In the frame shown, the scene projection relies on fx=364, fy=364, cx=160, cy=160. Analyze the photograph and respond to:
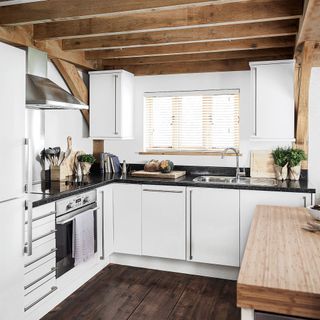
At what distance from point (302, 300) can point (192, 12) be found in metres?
2.26

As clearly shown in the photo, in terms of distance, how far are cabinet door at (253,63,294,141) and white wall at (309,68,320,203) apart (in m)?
0.36

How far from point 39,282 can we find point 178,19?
2.30m

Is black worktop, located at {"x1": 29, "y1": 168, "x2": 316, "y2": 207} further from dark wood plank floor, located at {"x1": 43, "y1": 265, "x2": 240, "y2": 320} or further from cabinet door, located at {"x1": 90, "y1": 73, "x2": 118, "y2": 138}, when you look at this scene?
dark wood plank floor, located at {"x1": 43, "y1": 265, "x2": 240, "y2": 320}

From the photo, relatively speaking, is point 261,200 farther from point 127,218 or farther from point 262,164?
point 127,218

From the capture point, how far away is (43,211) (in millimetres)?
2799

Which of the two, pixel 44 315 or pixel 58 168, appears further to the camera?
pixel 58 168

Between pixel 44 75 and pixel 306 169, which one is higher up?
pixel 44 75

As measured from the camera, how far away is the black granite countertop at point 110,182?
2973 mm

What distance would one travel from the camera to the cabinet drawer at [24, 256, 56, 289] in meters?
2.62

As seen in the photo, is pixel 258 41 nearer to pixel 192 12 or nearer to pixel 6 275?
pixel 192 12

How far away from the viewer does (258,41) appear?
137 inches

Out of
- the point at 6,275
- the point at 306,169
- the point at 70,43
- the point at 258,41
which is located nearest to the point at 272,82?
the point at 258,41

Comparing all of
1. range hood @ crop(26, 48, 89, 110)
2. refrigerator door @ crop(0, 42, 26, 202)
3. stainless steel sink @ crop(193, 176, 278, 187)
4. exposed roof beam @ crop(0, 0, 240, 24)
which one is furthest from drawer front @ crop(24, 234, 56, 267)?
exposed roof beam @ crop(0, 0, 240, 24)

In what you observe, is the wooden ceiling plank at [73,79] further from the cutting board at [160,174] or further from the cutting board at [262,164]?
the cutting board at [262,164]
